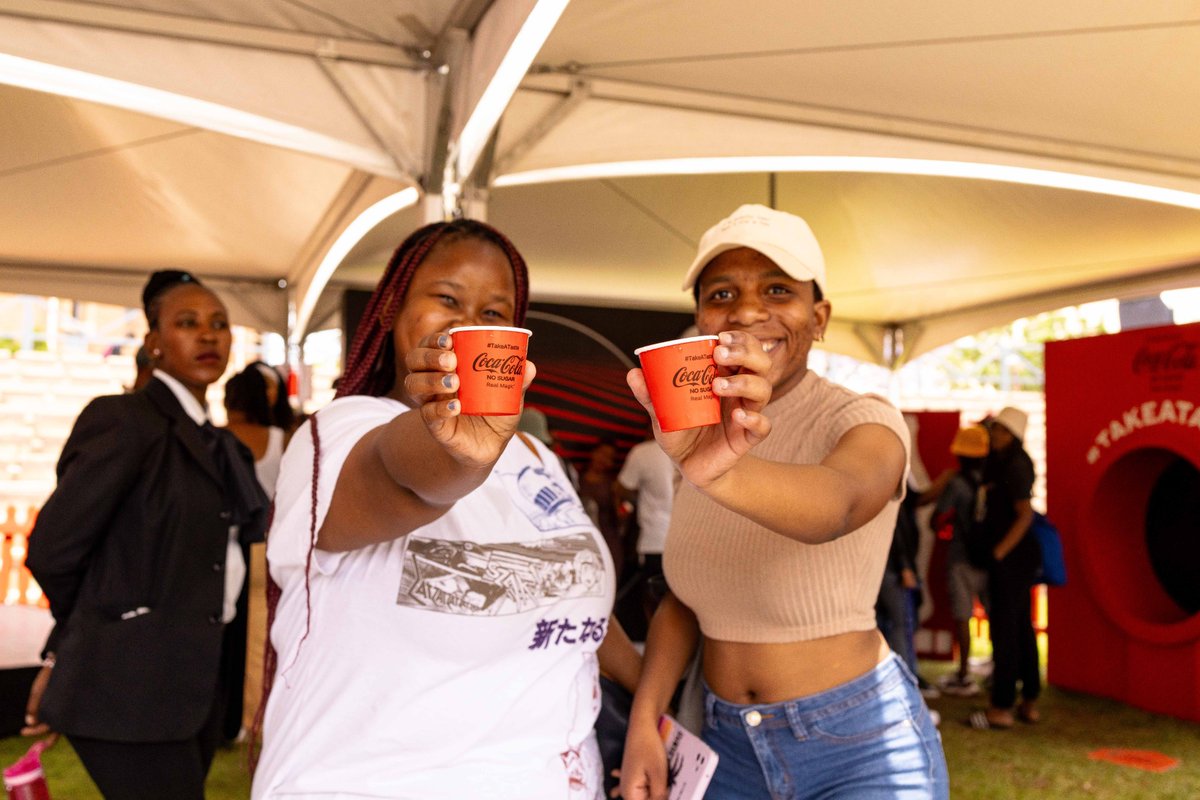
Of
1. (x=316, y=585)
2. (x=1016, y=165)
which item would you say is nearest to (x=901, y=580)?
(x=1016, y=165)

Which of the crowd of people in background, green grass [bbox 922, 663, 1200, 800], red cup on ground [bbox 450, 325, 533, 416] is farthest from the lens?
green grass [bbox 922, 663, 1200, 800]

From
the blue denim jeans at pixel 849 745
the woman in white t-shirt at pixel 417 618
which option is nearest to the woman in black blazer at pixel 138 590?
the woman in white t-shirt at pixel 417 618

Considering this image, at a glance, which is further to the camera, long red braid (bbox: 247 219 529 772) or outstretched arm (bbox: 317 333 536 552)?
long red braid (bbox: 247 219 529 772)

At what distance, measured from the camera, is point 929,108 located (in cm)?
550

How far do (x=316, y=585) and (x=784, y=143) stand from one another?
4540 millimetres

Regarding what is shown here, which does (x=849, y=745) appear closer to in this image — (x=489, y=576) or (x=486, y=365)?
(x=489, y=576)

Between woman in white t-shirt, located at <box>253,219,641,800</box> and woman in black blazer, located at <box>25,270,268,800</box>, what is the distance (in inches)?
41.8

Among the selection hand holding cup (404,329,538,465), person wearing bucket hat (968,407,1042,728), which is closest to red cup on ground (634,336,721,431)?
hand holding cup (404,329,538,465)

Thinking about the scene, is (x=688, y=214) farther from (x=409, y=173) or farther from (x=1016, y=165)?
(x=409, y=173)

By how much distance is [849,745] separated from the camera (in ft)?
5.58

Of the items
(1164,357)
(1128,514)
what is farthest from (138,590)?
(1128,514)

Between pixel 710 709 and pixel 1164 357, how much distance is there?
227 inches

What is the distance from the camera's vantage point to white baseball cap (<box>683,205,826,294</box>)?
1.77 m

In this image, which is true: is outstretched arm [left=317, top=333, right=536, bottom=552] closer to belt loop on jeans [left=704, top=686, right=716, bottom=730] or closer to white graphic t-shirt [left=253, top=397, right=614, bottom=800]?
white graphic t-shirt [left=253, top=397, right=614, bottom=800]
